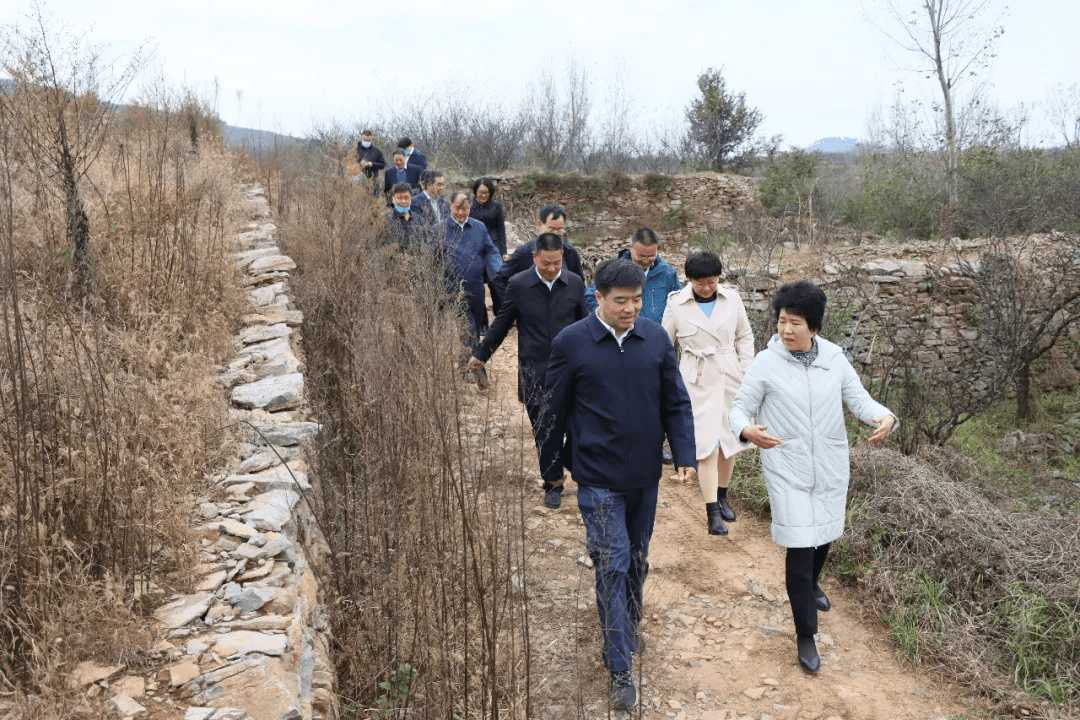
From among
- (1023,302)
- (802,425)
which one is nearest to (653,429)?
(802,425)

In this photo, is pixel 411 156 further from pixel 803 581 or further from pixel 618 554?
pixel 803 581

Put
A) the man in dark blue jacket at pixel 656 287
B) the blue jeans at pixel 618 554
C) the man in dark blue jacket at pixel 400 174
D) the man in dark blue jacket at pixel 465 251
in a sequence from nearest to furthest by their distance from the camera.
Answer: the blue jeans at pixel 618 554
the man in dark blue jacket at pixel 656 287
the man in dark blue jacket at pixel 465 251
the man in dark blue jacket at pixel 400 174

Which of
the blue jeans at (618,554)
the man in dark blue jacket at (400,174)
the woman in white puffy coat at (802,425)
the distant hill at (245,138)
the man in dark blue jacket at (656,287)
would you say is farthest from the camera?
the distant hill at (245,138)

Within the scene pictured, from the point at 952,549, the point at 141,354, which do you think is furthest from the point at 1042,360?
the point at 141,354

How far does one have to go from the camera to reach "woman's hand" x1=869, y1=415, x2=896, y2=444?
9.30 ft

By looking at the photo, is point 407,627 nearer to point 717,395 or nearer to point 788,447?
point 788,447

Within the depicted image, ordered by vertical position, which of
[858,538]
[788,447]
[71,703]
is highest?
[788,447]

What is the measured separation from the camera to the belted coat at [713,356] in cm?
416

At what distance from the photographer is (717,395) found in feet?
13.8

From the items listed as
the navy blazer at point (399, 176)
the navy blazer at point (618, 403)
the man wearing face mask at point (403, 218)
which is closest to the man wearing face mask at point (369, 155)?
the navy blazer at point (399, 176)

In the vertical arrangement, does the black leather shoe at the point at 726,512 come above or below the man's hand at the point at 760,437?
below

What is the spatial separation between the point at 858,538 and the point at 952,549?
0.47 meters

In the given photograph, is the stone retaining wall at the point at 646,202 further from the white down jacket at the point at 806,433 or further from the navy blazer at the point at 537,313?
the white down jacket at the point at 806,433

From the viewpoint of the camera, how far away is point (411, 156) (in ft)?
36.9
